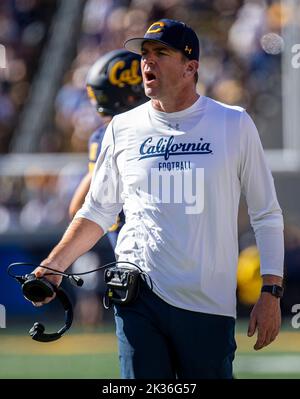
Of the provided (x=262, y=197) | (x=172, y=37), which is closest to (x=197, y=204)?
(x=262, y=197)

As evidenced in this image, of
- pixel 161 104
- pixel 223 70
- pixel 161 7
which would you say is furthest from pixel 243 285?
pixel 161 104

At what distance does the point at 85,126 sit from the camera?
13.6m

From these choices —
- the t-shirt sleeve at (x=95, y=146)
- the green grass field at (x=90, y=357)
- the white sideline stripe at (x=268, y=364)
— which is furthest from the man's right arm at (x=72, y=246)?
the white sideline stripe at (x=268, y=364)

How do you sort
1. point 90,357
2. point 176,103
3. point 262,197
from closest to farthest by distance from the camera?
1. point 262,197
2. point 176,103
3. point 90,357

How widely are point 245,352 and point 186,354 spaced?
596cm

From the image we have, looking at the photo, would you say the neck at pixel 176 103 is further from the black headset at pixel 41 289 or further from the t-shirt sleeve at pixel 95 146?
the t-shirt sleeve at pixel 95 146

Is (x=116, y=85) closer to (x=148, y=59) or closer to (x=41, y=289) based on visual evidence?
(x=148, y=59)

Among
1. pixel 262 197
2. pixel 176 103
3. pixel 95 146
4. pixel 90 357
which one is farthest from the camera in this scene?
pixel 90 357

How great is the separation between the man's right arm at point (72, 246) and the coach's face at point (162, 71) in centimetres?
68

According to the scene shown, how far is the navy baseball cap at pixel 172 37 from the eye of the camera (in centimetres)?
480

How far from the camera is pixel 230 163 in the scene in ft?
15.5

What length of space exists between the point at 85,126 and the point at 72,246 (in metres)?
8.82

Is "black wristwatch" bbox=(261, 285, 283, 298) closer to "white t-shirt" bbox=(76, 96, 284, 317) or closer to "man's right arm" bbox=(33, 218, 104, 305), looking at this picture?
"white t-shirt" bbox=(76, 96, 284, 317)
